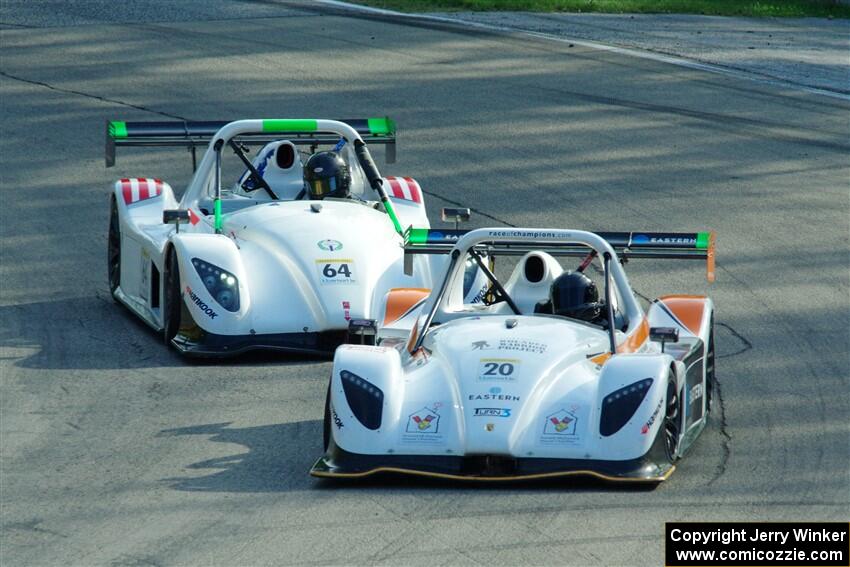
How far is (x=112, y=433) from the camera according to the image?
1021 cm

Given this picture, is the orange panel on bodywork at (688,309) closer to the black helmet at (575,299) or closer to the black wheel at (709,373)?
the black wheel at (709,373)

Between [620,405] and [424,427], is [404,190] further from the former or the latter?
[620,405]

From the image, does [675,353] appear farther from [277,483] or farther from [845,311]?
[845,311]

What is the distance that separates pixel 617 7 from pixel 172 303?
17049mm

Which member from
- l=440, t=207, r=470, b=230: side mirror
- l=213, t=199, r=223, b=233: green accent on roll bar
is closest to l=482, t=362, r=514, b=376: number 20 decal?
l=440, t=207, r=470, b=230: side mirror

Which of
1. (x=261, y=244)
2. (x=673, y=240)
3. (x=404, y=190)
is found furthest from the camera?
(x=404, y=190)

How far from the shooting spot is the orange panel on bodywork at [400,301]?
11102mm

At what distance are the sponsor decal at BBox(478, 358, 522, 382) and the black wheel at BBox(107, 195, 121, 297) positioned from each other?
5.62 metres

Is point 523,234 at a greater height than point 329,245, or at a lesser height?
greater

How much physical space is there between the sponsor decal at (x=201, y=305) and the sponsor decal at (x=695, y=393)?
3.55 m

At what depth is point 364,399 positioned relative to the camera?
9.05 metres

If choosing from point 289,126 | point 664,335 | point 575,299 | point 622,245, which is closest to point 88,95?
point 289,126

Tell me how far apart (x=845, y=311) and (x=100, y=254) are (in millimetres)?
6531

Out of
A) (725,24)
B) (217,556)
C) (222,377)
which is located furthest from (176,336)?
(725,24)
